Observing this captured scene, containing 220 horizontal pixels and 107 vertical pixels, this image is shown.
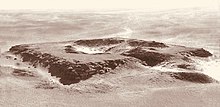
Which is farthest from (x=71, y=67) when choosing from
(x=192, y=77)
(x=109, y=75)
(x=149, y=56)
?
(x=192, y=77)

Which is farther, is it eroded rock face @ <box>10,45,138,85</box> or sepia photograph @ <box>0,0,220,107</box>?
eroded rock face @ <box>10,45,138,85</box>

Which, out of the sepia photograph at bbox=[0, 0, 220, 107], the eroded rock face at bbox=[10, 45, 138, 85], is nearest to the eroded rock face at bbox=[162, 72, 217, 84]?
the sepia photograph at bbox=[0, 0, 220, 107]

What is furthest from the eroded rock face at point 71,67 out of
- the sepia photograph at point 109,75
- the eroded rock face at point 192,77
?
the eroded rock face at point 192,77

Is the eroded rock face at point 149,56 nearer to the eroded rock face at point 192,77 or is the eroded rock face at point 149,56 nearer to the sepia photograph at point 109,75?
the sepia photograph at point 109,75

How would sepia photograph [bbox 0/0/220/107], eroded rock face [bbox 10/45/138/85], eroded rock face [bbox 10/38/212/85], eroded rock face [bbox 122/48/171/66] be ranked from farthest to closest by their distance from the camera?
eroded rock face [bbox 122/48/171/66], eroded rock face [bbox 10/38/212/85], eroded rock face [bbox 10/45/138/85], sepia photograph [bbox 0/0/220/107]

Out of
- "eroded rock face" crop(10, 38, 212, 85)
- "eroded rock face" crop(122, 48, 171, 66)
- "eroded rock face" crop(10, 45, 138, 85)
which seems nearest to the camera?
"eroded rock face" crop(10, 45, 138, 85)

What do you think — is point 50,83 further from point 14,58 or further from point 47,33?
point 47,33

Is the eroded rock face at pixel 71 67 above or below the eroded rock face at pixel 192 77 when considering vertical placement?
above

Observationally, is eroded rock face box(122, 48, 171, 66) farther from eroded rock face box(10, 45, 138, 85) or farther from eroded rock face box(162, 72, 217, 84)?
eroded rock face box(162, 72, 217, 84)

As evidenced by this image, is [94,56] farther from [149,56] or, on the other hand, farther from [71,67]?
[149,56]
